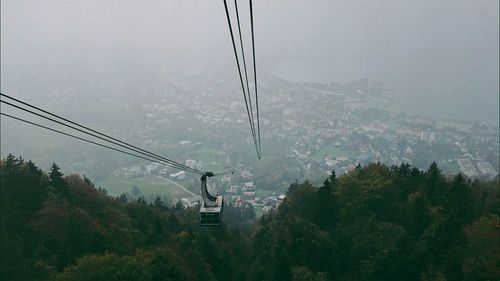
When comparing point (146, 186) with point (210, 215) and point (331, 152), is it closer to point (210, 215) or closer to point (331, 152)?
point (331, 152)

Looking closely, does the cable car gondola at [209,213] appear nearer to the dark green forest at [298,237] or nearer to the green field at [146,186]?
the dark green forest at [298,237]

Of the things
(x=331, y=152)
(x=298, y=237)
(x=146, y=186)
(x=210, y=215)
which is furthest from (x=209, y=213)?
(x=331, y=152)

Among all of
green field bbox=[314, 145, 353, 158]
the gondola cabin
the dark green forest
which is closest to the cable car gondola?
the gondola cabin

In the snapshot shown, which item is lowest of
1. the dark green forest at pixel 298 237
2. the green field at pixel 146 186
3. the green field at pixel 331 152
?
the dark green forest at pixel 298 237

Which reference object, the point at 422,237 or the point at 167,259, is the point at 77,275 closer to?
the point at 167,259

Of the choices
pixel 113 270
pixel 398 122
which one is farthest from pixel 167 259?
pixel 398 122

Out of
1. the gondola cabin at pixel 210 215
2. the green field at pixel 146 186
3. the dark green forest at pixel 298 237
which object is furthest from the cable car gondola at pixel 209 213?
the green field at pixel 146 186

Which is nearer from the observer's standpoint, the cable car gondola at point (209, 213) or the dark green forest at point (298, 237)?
the cable car gondola at point (209, 213)

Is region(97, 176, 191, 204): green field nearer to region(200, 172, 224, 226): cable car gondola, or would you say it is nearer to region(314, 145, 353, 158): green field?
region(314, 145, 353, 158): green field
